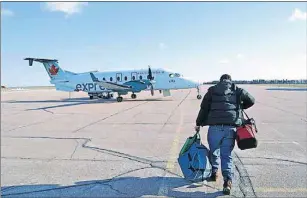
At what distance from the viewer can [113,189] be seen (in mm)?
4496

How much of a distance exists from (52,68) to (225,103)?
31.5 meters

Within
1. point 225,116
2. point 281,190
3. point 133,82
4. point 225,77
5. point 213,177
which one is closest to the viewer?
point 281,190

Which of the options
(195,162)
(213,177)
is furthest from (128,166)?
(213,177)

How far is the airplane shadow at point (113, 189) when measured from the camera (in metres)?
4.30

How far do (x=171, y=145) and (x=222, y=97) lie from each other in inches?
135

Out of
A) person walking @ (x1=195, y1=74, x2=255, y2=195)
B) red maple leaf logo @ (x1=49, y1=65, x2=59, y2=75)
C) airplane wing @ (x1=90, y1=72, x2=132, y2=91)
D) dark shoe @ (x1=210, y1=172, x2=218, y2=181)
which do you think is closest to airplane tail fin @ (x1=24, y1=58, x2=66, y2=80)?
red maple leaf logo @ (x1=49, y1=65, x2=59, y2=75)

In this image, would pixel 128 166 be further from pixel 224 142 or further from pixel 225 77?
pixel 225 77

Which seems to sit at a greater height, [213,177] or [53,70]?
[53,70]

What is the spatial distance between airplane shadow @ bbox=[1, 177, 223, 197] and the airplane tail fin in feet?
97.1

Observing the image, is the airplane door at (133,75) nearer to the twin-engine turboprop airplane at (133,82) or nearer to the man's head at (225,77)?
the twin-engine turboprop airplane at (133,82)

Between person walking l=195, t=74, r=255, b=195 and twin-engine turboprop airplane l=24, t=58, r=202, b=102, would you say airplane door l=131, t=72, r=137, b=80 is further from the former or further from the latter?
person walking l=195, t=74, r=255, b=195

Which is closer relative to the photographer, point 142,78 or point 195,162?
point 195,162

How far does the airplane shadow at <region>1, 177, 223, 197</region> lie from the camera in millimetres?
4305

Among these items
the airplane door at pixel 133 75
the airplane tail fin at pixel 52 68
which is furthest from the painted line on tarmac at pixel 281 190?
the airplane tail fin at pixel 52 68
